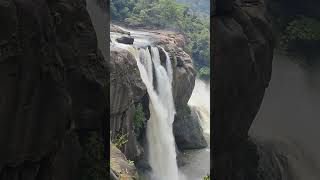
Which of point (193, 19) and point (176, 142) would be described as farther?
point (193, 19)

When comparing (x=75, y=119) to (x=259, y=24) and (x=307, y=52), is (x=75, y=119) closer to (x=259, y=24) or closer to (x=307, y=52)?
(x=259, y=24)

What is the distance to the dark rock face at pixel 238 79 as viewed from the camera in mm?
6129

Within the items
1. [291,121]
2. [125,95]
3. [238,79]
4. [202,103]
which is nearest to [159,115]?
[125,95]

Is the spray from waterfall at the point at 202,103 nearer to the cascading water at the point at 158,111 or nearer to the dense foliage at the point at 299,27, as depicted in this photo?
the cascading water at the point at 158,111

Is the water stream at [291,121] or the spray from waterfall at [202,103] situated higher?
the water stream at [291,121]

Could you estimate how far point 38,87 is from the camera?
16.5 feet

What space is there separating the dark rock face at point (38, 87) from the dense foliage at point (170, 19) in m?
11.4

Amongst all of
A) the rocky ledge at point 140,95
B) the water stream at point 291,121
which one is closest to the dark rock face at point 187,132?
the rocky ledge at point 140,95

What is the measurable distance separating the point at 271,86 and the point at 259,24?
36.2 inches

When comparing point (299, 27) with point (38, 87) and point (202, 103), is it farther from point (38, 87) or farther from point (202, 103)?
point (202, 103)

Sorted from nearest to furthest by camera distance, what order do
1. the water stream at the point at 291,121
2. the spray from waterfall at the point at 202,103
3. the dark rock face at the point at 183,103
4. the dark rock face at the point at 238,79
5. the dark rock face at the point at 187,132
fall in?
the water stream at the point at 291,121
the dark rock face at the point at 238,79
the dark rock face at the point at 183,103
the dark rock face at the point at 187,132
the spray from waterfall at the point at 202,103

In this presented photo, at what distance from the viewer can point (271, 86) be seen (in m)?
6.00

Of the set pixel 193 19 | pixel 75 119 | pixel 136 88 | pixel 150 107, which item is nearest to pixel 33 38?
pixel 75 119

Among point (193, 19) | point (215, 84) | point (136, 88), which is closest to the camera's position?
point (215, 84)
